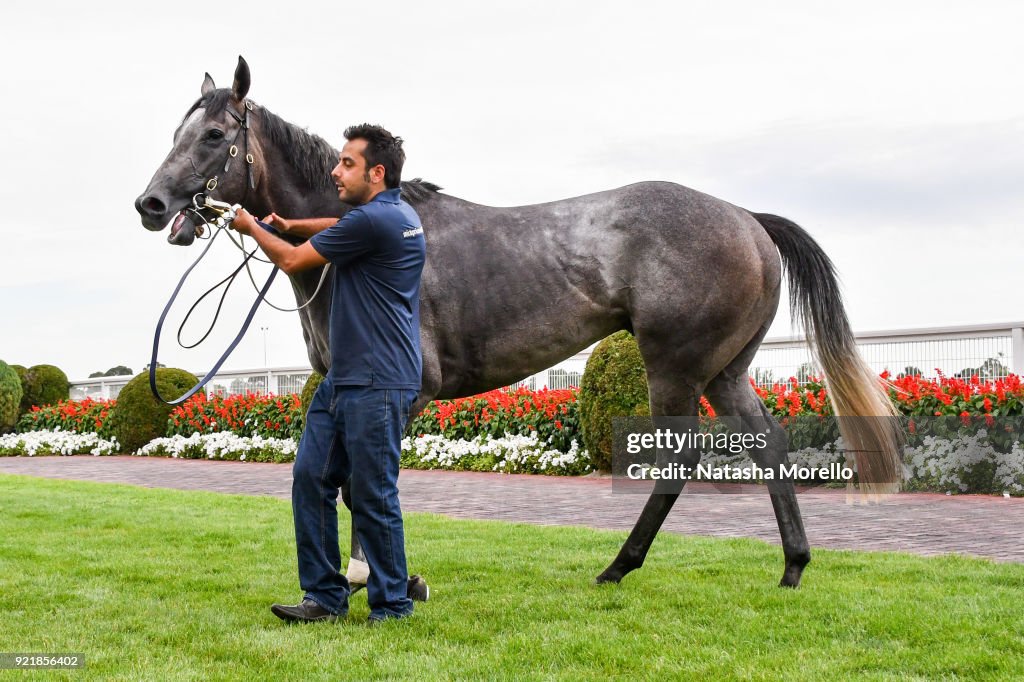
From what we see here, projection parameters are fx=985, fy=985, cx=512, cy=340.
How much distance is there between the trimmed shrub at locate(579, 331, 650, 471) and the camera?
10039mm

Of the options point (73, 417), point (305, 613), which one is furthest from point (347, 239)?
point (73, 417)

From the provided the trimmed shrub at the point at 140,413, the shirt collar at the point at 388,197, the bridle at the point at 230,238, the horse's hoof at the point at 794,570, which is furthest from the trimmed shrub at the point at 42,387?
the horse's hoof at the point at 794,570

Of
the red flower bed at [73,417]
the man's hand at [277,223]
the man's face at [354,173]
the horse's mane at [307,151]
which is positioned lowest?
the red flower bed at [73,417]

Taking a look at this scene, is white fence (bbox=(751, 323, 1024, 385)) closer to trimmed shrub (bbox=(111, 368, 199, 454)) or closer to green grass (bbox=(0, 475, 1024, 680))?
green grass (bbox=(0, 475, 1024, 680))

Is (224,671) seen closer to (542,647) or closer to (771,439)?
(542,647)

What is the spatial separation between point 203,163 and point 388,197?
0.85 metres

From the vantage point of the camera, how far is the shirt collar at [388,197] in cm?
380

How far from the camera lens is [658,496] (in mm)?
4520

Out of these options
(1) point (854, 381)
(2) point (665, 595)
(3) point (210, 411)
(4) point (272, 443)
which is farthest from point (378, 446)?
(3) point (210, 411)

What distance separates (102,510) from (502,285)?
5.17 m

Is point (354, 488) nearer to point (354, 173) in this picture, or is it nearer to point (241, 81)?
point (354, 173)

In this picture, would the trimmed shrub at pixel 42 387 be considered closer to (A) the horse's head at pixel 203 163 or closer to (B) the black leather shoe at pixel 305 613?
Answer: (A) the horse's head at pixel 203 163

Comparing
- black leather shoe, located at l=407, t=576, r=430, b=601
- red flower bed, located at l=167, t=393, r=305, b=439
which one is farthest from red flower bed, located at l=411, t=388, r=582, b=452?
black leather shoe, located at l=407, t=576, r=430, b=601

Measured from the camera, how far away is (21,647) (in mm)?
3557
